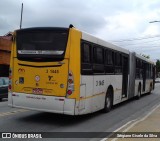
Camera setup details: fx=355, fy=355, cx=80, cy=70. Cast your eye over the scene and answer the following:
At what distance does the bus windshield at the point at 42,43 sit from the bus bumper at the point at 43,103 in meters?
1.25

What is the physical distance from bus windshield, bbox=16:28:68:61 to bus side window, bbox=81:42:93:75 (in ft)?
2.44

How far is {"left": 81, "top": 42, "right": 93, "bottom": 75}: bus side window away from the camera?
1158cm

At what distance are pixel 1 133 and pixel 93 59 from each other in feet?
14.9

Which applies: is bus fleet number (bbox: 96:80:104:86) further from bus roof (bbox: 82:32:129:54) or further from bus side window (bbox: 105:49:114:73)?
bus roof (bbox: 82:32:129:54)

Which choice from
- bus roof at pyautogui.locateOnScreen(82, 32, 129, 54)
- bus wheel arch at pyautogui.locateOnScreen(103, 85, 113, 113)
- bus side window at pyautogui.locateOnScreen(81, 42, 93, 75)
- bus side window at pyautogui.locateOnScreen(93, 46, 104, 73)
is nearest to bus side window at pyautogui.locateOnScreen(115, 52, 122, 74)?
bus roof at pyautogui.locateOnScreen(82, 32, 129, 54)

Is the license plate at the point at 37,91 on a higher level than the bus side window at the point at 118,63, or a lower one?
lower

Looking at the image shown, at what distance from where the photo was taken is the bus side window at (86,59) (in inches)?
456

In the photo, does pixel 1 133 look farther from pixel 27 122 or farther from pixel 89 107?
pixel 89 107

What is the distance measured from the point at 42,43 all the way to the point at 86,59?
1.58 m

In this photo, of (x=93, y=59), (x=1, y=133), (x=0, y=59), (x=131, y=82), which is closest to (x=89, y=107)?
(x=93, y=59)

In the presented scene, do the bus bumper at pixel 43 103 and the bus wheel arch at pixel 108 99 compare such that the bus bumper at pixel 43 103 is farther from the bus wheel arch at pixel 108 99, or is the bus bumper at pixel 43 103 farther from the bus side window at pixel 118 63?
the bus side window at pixel 118 63

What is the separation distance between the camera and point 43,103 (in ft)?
36.8

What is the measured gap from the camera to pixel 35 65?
37.7 ft

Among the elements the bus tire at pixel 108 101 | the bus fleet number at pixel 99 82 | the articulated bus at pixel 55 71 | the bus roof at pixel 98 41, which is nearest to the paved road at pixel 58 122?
the bus tire at pixel 108 101
